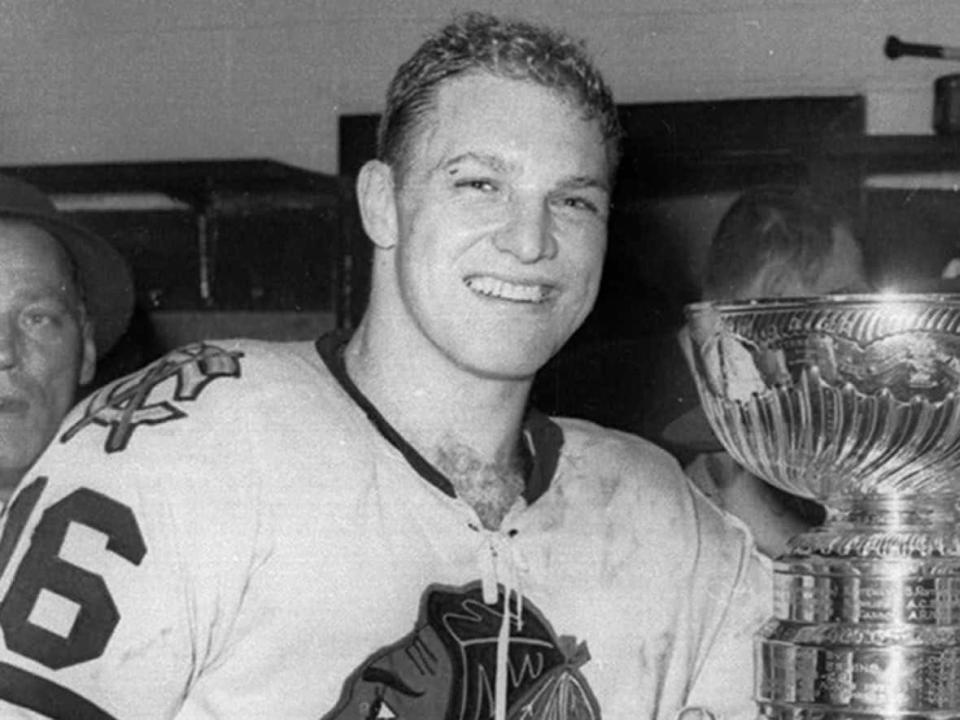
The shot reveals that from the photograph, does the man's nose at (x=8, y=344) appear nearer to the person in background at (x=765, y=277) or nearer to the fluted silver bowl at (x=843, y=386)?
the person in background at (x=765, y=277)

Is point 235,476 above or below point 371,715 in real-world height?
above

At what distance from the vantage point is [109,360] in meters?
1.41

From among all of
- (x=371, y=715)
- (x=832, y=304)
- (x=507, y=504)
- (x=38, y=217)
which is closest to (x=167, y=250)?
(x=38, y=217)

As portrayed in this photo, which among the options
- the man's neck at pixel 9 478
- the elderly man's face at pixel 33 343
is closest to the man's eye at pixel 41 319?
the elderly man's face at pixel 33 343

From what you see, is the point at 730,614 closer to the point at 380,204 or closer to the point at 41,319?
the point at 380,204

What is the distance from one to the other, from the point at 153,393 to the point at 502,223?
0.64ft

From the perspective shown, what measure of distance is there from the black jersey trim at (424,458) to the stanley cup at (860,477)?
0.20 metres

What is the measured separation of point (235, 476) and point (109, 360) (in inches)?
24.4

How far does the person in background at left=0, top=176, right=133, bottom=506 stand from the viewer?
45.4 inches

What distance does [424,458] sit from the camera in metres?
0.89

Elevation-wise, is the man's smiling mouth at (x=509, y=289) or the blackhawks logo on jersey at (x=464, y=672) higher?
the man's smiling mouth at (x=509, y=289)

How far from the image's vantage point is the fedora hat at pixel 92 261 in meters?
1.20

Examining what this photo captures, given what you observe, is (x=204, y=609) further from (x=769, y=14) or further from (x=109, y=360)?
(x=769, y=14)

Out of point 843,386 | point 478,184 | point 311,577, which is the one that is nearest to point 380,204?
point 478,184
